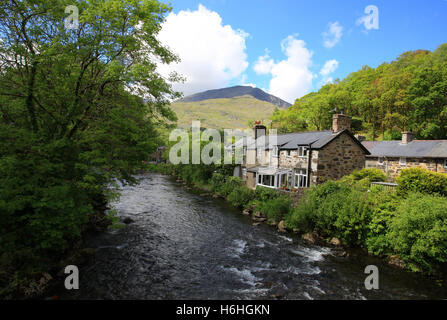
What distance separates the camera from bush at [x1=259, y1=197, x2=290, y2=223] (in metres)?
21.7

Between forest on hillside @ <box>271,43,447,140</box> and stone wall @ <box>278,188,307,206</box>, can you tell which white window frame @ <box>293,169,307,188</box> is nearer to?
stone wall @ <box>278,188,307,206</box>

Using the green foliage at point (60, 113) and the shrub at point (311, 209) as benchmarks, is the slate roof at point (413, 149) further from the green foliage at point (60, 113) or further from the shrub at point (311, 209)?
the green foliage at point (60, 113)

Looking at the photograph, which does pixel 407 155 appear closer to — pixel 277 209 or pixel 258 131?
pixel 258 131

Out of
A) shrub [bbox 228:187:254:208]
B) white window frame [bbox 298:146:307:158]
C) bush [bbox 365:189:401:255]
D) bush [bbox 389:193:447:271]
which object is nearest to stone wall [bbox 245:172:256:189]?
shrub [bbox 228:187:254:208]

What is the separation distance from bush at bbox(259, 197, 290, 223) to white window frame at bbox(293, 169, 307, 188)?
5.15 m

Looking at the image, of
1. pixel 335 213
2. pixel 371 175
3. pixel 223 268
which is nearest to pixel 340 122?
pixel 371 175

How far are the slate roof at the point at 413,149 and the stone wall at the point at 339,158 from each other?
6869 mm

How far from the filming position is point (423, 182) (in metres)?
14.9

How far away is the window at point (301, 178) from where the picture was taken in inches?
1056

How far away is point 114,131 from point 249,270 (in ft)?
32.8

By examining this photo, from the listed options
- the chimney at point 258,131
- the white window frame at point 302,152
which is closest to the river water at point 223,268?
the white window frame at point 302,152

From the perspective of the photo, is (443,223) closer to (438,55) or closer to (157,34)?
(157,34)

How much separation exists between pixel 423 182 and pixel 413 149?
18906 millimetres
